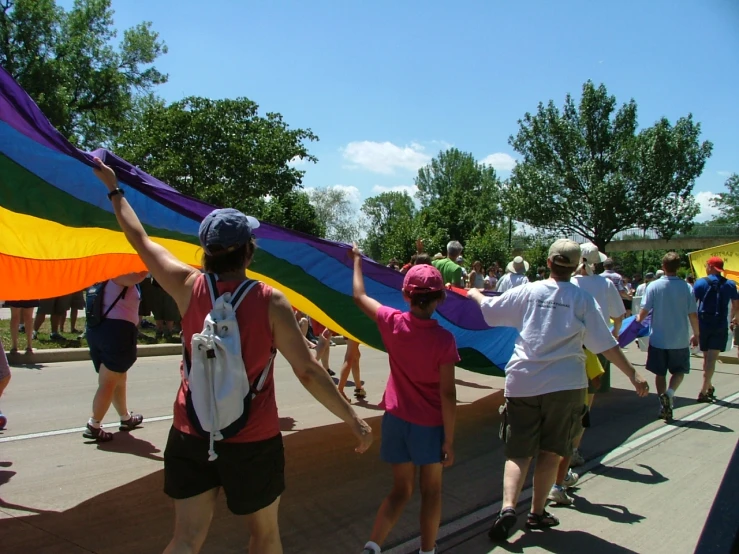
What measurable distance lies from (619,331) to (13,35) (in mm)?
27230

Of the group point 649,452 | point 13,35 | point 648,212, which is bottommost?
point 649,452

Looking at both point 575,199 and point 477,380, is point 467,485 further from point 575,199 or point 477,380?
point 575,199

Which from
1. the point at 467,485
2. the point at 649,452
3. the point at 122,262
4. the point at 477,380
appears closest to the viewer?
the point at 467,485

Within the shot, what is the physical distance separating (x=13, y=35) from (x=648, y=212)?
36939 mm

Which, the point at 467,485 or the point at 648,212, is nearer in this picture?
the point at 467,485

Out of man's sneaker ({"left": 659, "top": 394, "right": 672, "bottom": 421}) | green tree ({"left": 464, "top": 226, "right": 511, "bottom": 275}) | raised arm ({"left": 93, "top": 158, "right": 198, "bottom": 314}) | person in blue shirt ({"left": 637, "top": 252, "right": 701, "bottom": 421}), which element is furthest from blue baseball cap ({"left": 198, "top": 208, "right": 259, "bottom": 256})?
green tree ({"left": 464, "top": 226, "right": 511, "bottom": 275})

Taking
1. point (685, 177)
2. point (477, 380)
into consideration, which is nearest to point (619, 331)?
point (477, 380)

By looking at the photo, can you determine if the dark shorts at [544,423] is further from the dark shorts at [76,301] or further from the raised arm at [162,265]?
the dark shorts at [76,301]

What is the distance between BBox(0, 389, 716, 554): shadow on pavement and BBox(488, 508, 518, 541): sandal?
151mm

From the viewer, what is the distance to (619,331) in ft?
27.0

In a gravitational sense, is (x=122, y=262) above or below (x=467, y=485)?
above

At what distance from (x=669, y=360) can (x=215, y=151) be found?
1902cm

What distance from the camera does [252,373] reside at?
2.45 metres

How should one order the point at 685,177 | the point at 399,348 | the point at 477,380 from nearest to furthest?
the point at 399,348
the point at 477,380
the point at 685,177
